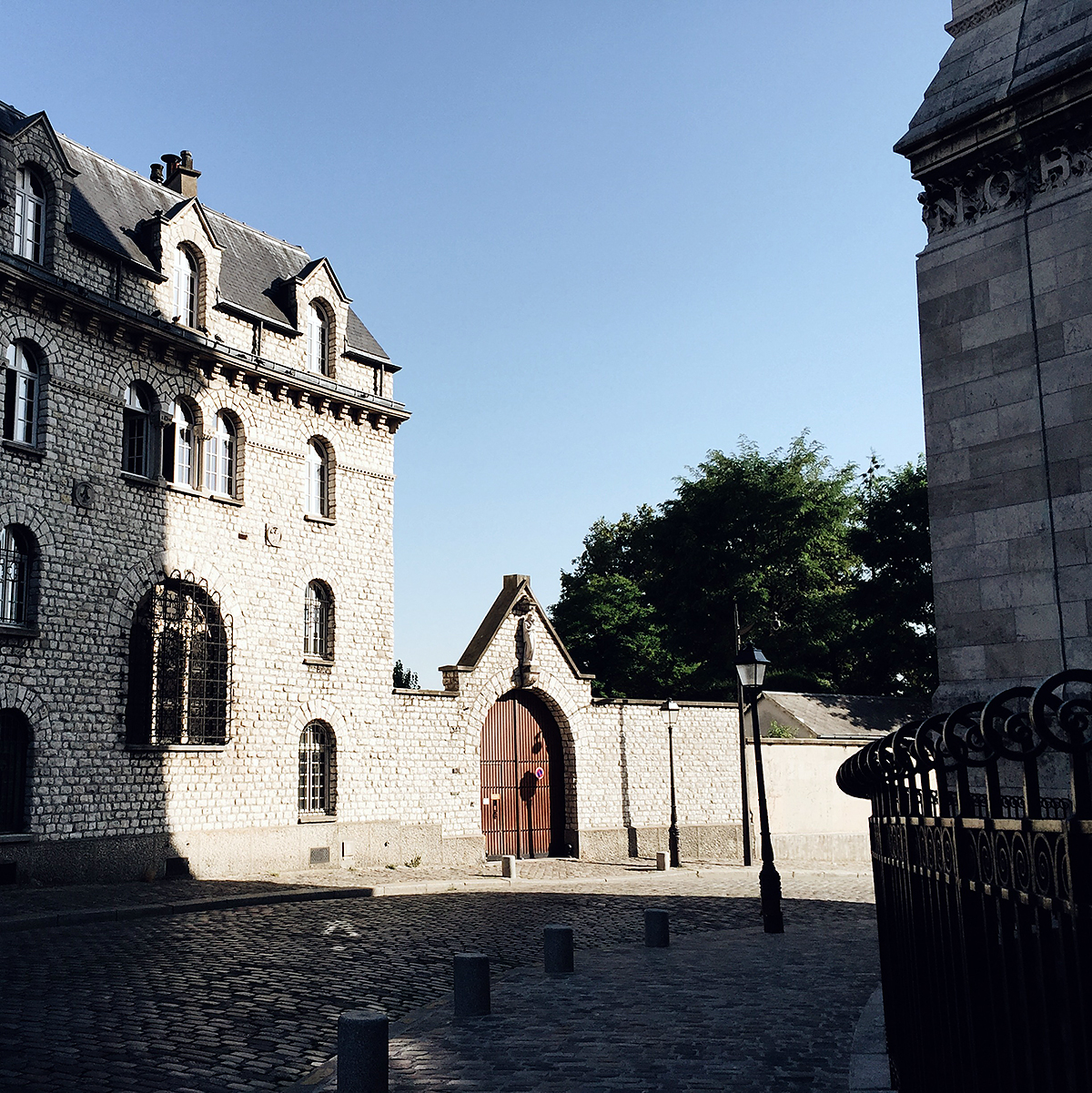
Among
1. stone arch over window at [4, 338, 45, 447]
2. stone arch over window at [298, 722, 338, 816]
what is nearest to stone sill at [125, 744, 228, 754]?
stone arch over window at [298, 722, 338, 816]

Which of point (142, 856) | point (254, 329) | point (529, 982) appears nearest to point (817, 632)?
point (254, 329)

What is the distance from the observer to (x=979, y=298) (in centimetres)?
847

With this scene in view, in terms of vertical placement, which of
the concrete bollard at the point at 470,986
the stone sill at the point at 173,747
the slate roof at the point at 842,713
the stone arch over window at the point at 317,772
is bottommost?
the concrete bollard at the point at 470,986

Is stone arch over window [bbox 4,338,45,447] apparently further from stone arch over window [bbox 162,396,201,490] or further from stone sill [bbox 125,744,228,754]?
stone sill [bbox 125,744,228,754]

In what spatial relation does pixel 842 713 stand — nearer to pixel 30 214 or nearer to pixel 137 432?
pixel 137 432

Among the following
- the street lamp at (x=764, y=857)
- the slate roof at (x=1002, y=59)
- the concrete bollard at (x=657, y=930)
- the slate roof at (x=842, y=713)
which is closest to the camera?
the slate roof at (x=1002, y=59)

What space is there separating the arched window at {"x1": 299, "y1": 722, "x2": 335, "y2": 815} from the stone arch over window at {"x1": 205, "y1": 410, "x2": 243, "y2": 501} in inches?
212

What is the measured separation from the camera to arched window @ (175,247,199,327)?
22.9 m

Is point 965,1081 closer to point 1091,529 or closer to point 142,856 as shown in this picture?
point 1091,529

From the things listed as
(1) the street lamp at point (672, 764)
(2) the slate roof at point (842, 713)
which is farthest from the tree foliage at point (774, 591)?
(1) the street lamp at point (672, 764)

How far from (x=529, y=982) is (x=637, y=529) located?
150 ft

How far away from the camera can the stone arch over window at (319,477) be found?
25359 mm

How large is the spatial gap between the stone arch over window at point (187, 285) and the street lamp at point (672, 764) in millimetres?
14623

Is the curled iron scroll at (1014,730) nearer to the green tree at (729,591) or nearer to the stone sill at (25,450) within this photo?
the stone sill at (25,450)
